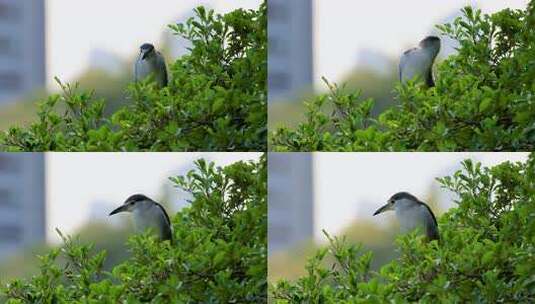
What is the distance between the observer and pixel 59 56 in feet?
6.68

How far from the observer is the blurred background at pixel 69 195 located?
203cm

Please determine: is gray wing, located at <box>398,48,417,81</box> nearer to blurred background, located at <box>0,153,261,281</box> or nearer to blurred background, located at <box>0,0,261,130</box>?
blurred background, located at <box>0,0,261,130</box>

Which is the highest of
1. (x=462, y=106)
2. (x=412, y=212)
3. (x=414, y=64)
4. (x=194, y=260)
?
(x=414, y=64)

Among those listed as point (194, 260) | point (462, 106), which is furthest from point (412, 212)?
point (194, 260)

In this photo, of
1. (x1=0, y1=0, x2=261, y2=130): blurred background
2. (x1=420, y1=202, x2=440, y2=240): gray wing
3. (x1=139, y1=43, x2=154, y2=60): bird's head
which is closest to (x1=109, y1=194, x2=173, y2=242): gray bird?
(x1=0, y1=0, x2=261, y2=130): blurred background

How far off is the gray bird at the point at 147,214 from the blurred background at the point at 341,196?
0.28 meters

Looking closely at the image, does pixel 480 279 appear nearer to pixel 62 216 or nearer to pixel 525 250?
pixel 525 250

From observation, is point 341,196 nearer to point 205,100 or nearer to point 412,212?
point 412,212

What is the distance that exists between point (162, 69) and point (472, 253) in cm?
95

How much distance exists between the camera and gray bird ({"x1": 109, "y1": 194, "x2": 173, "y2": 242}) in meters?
2.05

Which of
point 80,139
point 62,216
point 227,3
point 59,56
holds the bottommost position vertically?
point 62,216

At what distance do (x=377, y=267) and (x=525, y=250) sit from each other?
15.3 inches

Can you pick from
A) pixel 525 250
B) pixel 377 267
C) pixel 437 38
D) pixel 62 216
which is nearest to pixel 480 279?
pixel 525 250

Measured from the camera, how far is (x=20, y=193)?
6.64 ft
